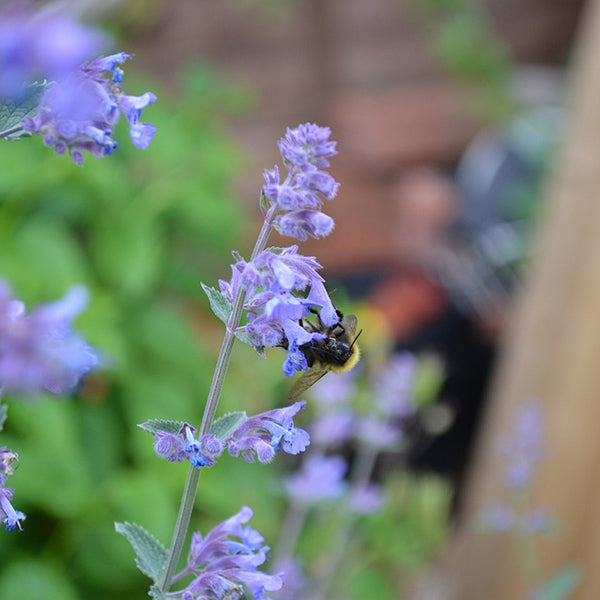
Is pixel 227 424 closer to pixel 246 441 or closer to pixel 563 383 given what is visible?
pixel 246 441

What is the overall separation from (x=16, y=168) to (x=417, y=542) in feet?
4.60

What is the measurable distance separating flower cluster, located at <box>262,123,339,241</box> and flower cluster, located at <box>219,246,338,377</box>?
0.02m

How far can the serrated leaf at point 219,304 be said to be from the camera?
0.66 m

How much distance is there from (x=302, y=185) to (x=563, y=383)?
1.61 meters

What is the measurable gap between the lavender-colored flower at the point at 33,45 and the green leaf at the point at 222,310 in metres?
0.24

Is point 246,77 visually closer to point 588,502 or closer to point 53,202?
point 53,202

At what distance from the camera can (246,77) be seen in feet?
19.6

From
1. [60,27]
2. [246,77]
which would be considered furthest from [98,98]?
[246,77]

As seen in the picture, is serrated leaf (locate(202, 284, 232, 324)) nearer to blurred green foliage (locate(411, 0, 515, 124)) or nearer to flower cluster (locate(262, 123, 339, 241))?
flower cluster (locate(262, 123, 339, 241))

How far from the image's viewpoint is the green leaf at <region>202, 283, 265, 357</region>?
2.15 ft

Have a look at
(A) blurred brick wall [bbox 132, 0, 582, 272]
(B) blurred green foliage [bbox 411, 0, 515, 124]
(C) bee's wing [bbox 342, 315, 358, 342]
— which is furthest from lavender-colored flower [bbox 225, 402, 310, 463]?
(A) blurred brick wall [bbox 132, 0, 582, 272]

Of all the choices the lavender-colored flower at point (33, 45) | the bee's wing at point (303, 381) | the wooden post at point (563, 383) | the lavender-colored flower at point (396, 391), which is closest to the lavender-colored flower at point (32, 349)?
the lavender-colored flower at point (33, 45)

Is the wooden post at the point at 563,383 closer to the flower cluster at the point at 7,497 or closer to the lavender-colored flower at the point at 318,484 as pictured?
the lavender-colored flower at the point at 318,484

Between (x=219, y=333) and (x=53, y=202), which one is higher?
(x=219, y=333)
